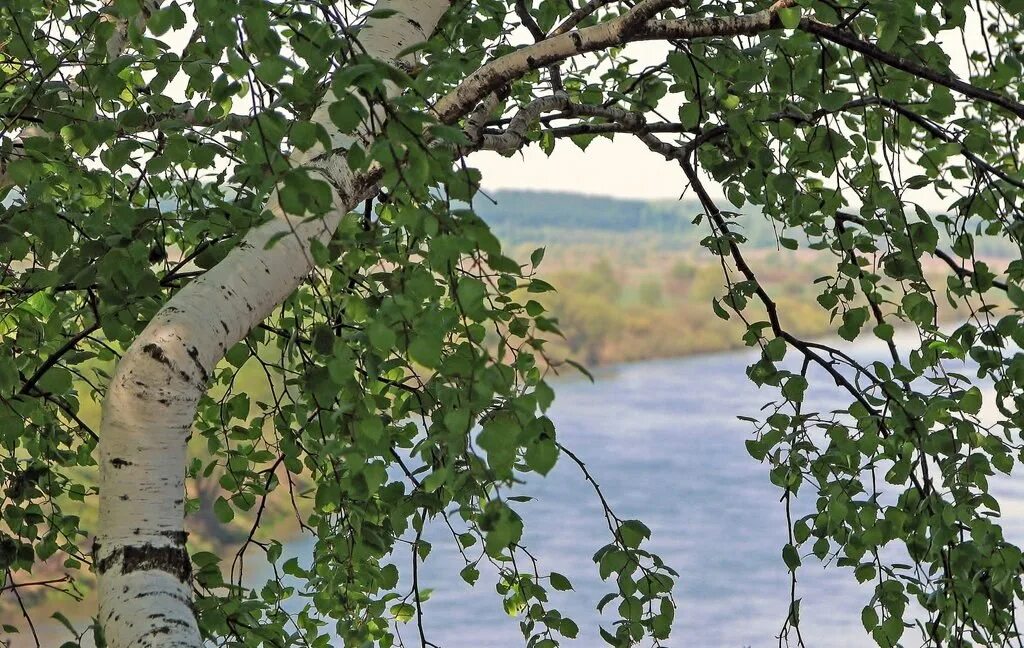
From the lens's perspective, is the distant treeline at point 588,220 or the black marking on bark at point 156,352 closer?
the black marking on bark at point 156,352

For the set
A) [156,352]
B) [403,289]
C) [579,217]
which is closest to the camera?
[403,289]

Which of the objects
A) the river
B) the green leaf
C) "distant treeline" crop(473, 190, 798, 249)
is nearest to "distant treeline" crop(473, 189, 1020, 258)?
"distant treeline" crop(473, 190, 798, 249)

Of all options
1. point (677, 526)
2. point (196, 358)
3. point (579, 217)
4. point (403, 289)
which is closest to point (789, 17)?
point (403, 289)

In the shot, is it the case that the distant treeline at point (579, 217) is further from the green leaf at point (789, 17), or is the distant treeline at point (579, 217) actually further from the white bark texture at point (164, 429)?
the white bark texture at point (164, 429)

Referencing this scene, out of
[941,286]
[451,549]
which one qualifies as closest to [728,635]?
[451,549]

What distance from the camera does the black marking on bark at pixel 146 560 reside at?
122 cm

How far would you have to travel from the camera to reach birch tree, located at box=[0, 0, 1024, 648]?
99 cm

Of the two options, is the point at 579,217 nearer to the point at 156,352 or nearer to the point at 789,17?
the point at 789,17

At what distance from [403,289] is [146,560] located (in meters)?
0.48

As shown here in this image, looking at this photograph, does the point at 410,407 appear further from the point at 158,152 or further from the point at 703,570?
the point at 703,570

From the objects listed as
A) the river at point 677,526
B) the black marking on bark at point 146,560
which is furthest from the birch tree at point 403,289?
the river at point 677,526

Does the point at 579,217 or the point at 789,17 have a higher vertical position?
the point at 579,217

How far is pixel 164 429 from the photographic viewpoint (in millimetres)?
1242

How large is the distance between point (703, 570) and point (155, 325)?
4.40 m
